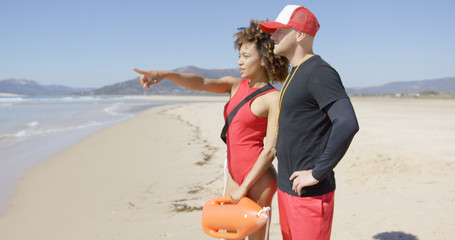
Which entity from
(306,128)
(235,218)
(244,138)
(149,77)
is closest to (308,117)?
(306,128)

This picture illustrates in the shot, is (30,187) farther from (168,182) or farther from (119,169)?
(168,182)

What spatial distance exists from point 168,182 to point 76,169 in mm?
2235

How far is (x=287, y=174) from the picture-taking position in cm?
173

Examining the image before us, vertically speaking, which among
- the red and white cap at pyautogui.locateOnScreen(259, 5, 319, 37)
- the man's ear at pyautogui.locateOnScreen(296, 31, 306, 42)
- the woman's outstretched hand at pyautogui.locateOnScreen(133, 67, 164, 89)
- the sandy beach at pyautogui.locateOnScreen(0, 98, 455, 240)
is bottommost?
the sandy beach at pyautogui.locateOnScreen(0, 98, 455, 240)

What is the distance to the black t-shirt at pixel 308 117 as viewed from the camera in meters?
1.50

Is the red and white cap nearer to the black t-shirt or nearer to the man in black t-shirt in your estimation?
the man in black t-shirt

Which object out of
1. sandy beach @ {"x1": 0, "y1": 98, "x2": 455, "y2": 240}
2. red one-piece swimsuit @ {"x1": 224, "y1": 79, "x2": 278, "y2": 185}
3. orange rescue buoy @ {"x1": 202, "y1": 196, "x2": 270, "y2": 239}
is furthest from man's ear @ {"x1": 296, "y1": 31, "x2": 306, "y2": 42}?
sandy beach @ {"x1": 0, "y1": 98, "x2": 455, "y2": 240}

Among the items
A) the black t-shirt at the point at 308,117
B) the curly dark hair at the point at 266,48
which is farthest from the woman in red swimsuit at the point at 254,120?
the black t-shirt at the point at 308,117

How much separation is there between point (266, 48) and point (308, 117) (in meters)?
0.68

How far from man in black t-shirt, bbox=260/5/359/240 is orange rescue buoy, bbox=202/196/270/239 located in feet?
0.58

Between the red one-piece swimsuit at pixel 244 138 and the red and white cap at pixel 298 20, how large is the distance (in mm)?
Answer: 560

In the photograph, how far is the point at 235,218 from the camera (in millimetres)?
1863

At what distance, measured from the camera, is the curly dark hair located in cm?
208

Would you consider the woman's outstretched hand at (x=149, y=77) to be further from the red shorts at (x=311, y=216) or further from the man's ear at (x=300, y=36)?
the red shorts at (x=311, y=216)
